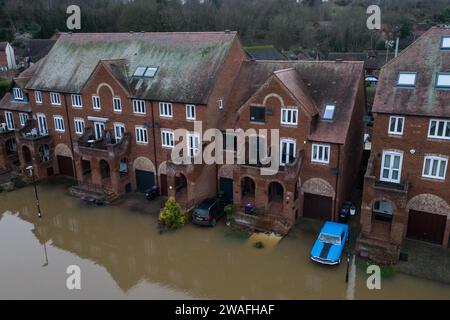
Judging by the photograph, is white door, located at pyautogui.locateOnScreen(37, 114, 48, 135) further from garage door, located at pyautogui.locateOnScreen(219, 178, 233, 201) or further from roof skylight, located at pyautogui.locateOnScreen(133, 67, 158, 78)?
garage door, located at pyautogui.locateOnScreen(219, 178, 233, 201)

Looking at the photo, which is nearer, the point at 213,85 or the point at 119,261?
the point at 119,261

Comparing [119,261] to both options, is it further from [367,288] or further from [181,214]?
[367,288]

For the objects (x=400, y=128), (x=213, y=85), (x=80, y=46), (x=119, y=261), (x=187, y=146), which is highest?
(x=80, y=46)

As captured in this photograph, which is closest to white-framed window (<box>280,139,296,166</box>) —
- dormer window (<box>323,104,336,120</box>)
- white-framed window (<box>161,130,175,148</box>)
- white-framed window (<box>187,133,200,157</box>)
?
dormer window (<box>323,104,336,120</box>)

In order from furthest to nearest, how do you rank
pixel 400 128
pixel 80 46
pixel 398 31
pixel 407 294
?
pixel 398 31, pixel 80 46, pixel 400 128, pixel 407 294

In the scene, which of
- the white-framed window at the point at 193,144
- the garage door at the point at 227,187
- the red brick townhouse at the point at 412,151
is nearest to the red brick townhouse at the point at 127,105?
the garage door at the point at 227,187

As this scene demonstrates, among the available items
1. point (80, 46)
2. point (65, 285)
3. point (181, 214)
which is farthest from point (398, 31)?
point (65, 285)
